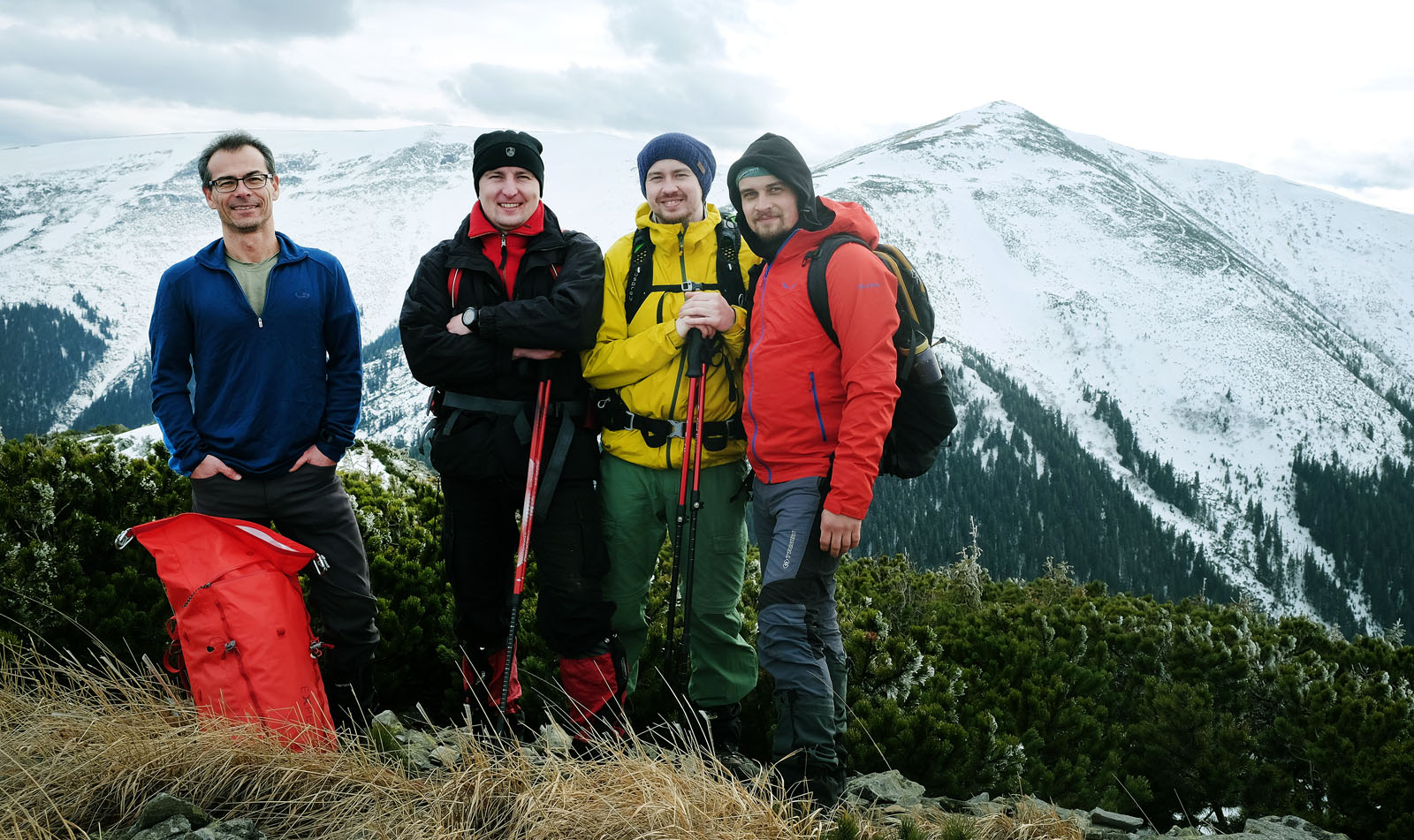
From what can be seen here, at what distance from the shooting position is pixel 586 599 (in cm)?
459

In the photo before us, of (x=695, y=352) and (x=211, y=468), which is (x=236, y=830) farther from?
(x=695, y=352)

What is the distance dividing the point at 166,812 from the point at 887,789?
357cm

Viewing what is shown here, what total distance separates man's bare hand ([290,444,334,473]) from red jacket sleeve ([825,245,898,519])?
9.02 feet

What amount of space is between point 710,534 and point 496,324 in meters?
1.64

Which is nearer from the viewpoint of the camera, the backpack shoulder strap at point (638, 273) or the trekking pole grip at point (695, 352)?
the trekking pole grip at point (695, 352)

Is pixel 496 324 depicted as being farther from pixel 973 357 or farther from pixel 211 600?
pixel 973 357

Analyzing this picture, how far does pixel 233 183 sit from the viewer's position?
448 cm

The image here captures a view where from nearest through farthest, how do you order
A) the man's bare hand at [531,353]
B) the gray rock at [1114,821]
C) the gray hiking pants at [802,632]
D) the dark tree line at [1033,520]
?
the gray hiking pants at [802,632], the man's bare hand at [531,353], the gray rock at [1114,821], the dark tree line at [1033,520]

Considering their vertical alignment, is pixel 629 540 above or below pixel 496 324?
below

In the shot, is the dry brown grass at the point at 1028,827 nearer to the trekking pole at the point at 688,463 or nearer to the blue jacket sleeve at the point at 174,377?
the trekking pole at the point at 688,463

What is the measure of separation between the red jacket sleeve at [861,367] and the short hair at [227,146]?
3062mm

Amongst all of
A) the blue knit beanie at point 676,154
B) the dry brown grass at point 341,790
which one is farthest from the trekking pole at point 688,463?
the blue knit beanie at point 676,154

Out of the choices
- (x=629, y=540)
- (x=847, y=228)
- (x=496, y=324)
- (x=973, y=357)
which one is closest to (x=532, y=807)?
(x=629, y=540)

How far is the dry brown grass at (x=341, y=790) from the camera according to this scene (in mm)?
3244
